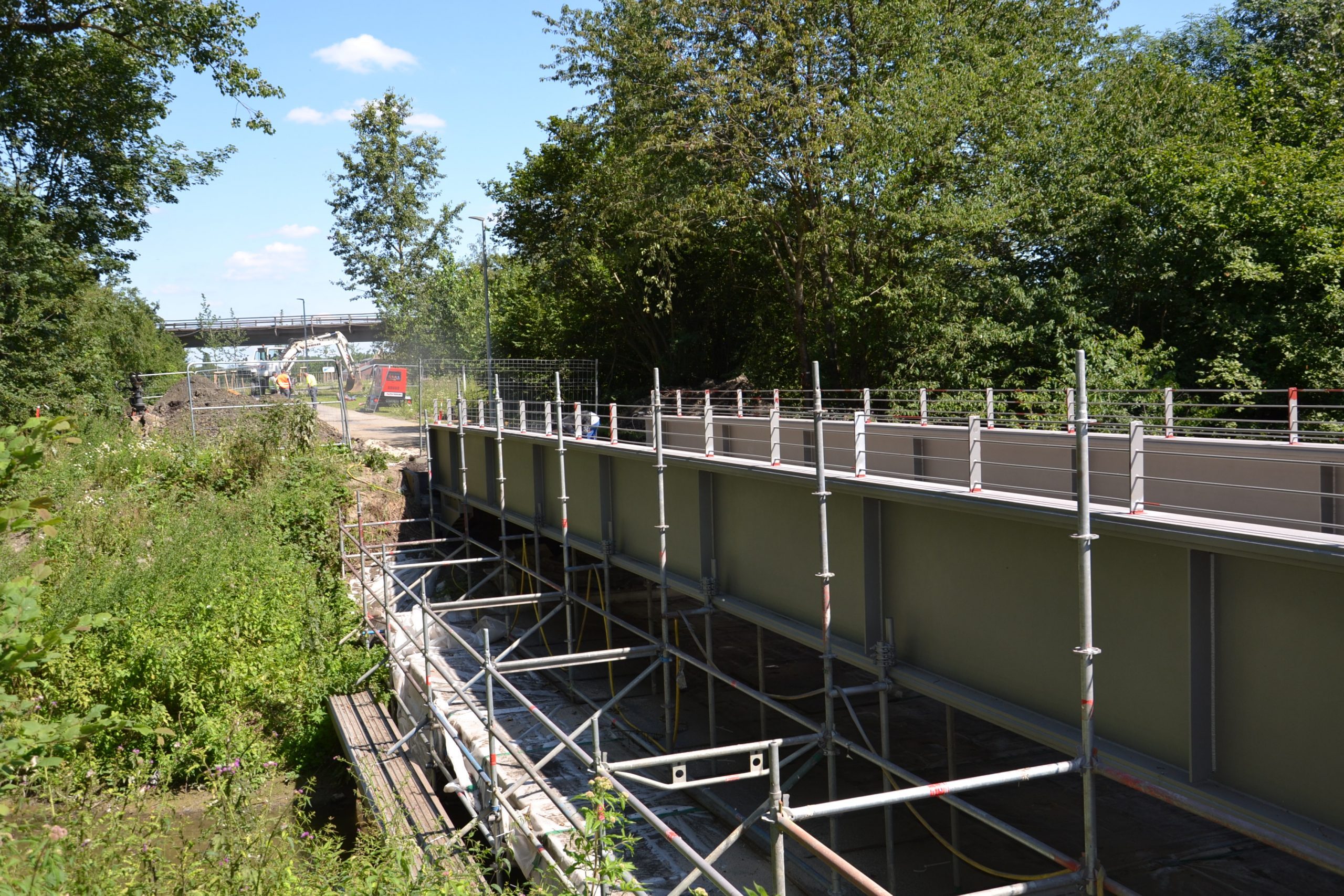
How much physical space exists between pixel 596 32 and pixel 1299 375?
23.1 metres

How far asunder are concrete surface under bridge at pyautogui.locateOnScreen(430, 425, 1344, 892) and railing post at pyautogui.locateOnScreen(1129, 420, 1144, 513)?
0.16 m

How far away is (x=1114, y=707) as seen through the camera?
26.3 feet

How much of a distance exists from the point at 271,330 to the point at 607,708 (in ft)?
273

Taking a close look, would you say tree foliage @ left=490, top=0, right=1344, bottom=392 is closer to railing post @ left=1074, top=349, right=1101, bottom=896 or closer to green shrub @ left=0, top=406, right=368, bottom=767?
green shrub @ left=0, top=406, right=368, bottom=767

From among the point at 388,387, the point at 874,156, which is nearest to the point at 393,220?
the point at 388,387

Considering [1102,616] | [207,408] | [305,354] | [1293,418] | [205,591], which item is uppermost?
[305,354]

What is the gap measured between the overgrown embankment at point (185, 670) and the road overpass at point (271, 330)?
4540 cm

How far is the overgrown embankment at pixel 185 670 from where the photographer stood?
7355 millimetres

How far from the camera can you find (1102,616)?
26.7 feet

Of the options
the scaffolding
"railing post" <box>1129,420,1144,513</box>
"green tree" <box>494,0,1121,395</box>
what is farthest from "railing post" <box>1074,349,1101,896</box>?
"green tree" <box>494,0,1121,395</box>

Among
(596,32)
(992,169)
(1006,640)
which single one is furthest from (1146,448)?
(596,32)

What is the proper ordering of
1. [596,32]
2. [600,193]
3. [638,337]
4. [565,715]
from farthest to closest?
[638,337], [600,193], [596,32], [565,715]

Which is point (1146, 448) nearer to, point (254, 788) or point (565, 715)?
point (254, 788)

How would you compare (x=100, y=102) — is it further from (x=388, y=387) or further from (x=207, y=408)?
(x=388, y=387)
